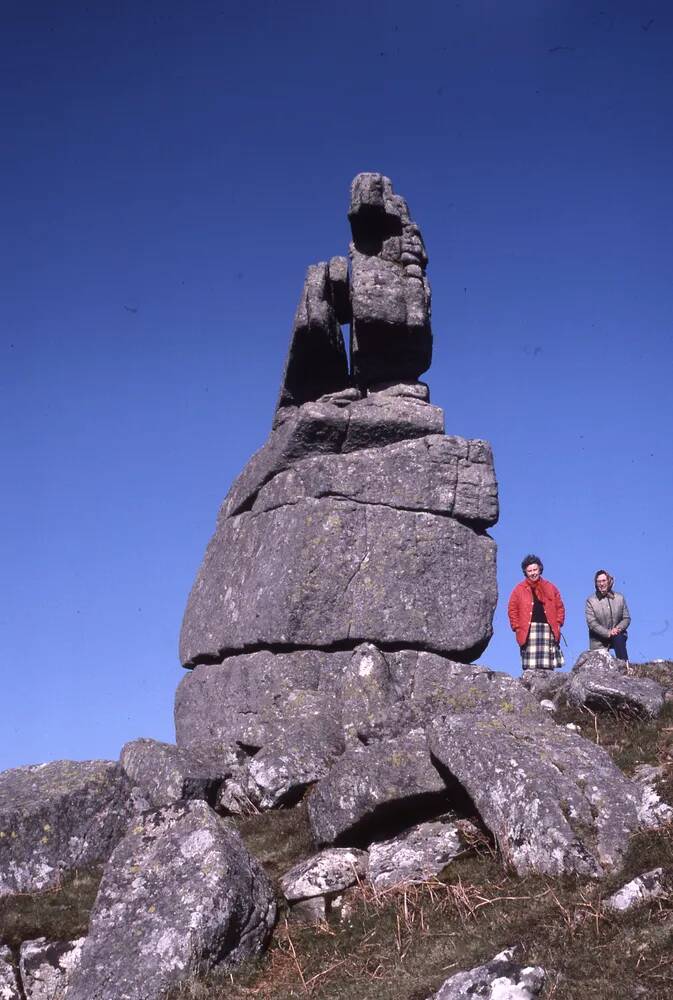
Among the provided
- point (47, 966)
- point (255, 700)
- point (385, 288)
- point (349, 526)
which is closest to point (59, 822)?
point (47, 966)

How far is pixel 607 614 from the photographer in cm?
1448

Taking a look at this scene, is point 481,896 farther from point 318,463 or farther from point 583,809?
point 318,463

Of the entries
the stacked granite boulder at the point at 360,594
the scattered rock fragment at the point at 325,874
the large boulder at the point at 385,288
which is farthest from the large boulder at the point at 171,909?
the large boulder at the point at 385,288

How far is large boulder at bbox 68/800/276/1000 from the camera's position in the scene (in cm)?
663

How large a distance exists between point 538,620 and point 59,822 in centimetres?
759

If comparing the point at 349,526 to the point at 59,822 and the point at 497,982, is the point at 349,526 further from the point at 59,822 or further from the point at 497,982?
the point at 497,982

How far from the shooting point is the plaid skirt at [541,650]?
1424cm

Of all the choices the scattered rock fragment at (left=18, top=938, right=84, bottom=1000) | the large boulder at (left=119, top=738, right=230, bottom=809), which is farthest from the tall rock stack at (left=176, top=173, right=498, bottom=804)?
the scattered rock fragment at (left=18, top=938, right=84, bottom=1000)

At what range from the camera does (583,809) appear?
727 centimetres

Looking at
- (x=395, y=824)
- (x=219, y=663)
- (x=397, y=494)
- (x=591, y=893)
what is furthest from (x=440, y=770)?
(x=219, y=663)

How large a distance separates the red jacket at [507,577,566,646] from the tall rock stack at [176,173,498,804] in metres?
1.58

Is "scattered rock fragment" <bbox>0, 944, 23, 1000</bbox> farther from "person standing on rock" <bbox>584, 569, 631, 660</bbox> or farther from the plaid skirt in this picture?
"person standing on rock" <bbox>584, 569, 631, 660</bbox>

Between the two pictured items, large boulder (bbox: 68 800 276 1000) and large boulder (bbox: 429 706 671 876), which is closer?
large boulder (bbox: 68 800 276 1000)

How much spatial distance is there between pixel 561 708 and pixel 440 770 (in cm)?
298
